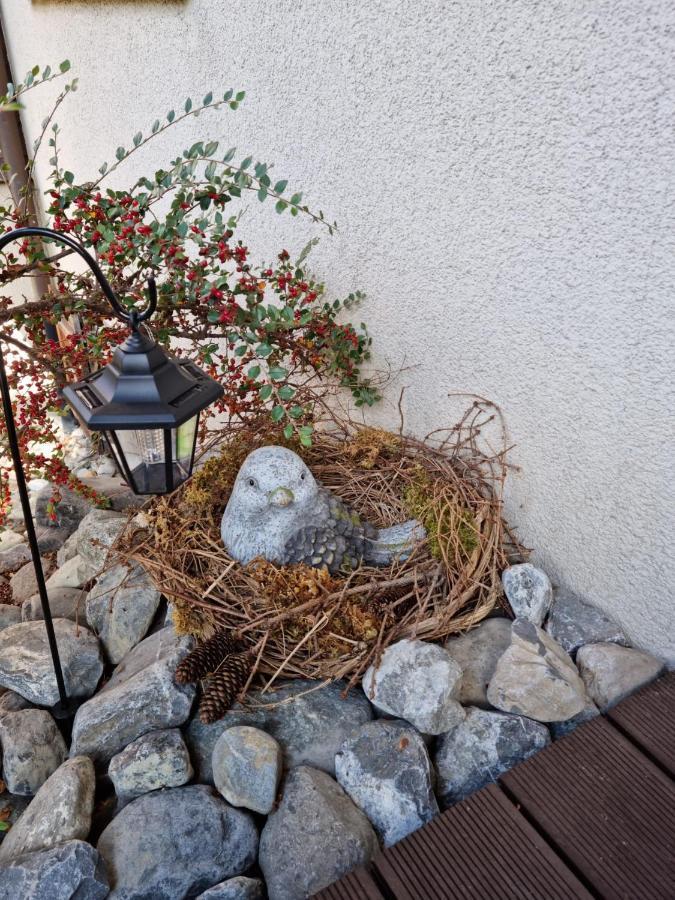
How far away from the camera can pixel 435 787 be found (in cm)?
146

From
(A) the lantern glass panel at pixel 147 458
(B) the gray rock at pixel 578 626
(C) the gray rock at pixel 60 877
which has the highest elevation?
(A) the lantern glass panel at pixel 147 458

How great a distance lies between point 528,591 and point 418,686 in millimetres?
508

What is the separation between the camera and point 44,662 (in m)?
1.83

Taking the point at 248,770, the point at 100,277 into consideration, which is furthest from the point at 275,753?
the point at 100,277

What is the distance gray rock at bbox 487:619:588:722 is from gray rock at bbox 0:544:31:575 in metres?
2.22

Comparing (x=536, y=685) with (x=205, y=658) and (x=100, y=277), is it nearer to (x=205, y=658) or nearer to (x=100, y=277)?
(x=205, y=658)

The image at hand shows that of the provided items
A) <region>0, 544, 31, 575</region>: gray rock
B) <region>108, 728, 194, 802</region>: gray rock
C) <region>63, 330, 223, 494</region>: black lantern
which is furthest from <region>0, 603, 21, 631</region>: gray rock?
<region>63, 330, 223, 494</region>: black lantern

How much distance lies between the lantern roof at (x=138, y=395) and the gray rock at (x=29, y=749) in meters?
1.00

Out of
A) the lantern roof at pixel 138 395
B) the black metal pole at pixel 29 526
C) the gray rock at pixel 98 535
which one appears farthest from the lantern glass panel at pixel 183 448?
the gray rock at pixel 98 535

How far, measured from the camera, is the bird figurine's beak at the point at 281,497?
1769 mm

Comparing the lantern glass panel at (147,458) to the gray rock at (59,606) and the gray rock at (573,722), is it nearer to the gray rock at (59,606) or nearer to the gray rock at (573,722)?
the gray rock at (59,606)

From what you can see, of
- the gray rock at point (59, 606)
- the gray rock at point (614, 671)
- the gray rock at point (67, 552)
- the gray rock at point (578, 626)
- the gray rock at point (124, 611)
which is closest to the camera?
the gray rock at point (614, 671)

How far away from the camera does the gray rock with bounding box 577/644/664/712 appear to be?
1.60m

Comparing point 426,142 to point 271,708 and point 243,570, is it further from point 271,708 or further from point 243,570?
point 271,708
